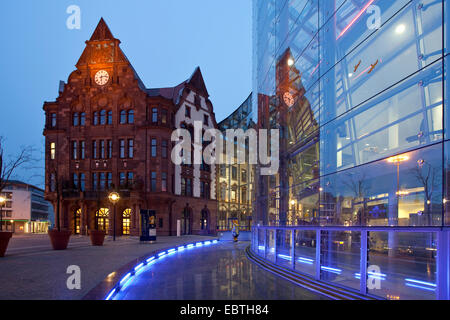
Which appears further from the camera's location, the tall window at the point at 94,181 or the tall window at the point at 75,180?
the tall window at the point at 75,180

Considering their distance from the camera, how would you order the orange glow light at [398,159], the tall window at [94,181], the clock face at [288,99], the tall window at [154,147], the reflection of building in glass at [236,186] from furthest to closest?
the reflection of building in glass at [236,186] < the tall window at [94,181] < the tall window at [154,147] < the clock face at [288,99] < the orange glow light at [398,159]

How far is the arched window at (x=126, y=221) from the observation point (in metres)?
41.2

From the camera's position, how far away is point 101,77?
42781mm

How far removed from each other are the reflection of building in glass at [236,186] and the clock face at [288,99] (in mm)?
38298

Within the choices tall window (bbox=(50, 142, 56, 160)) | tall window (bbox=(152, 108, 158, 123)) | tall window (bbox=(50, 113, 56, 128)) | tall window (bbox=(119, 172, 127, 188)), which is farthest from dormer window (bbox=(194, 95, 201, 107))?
tall window (bbox=(50, 142, 56, 160))

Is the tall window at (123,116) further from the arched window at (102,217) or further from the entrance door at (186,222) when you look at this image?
the entrance door at (186,222)

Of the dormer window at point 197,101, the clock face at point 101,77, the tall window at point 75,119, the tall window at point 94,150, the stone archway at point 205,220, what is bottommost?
the stone archway at point 205,220

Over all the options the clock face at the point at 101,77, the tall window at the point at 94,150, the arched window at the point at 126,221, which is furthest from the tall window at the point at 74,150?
the arched window at the point at 126,221

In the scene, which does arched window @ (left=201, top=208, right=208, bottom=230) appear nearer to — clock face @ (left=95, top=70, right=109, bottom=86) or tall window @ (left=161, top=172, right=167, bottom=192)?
tall window @ (left=161, top=172, right=167, bottom=192)

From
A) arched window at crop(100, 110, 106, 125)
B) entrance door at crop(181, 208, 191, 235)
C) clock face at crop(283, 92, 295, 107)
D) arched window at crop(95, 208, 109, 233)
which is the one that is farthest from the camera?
entrance door at crop(181, 208, 191, 235)

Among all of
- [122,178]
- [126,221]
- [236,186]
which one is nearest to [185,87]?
[122,178]

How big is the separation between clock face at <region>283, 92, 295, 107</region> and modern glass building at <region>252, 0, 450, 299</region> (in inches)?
3.9

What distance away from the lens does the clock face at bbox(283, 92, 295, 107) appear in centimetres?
1698

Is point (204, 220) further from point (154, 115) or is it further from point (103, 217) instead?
point (154, 115)
